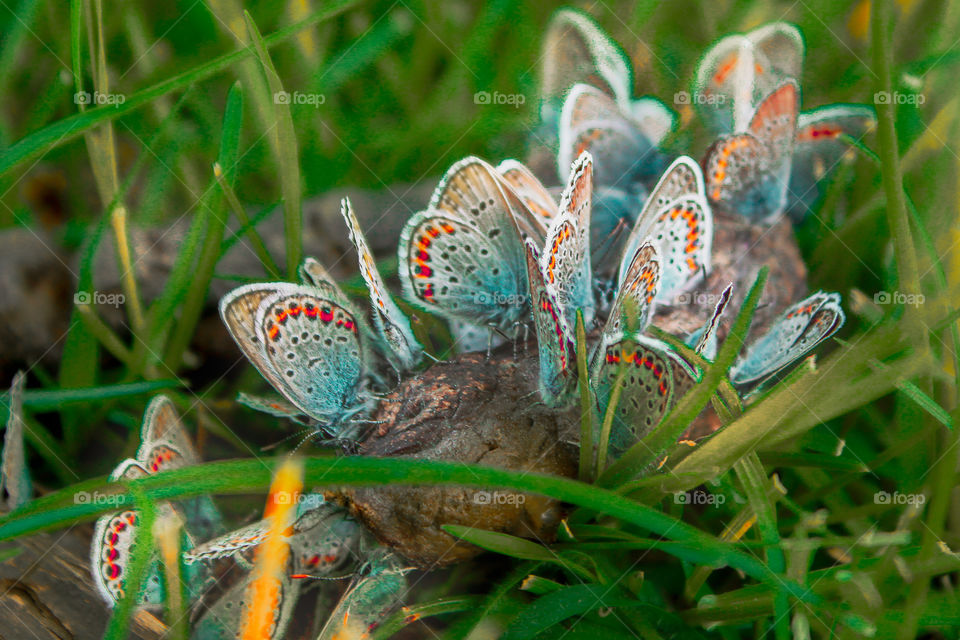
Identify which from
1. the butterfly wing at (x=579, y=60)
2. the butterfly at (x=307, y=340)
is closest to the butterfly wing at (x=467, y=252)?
the butterfly at (x=307, y=340)

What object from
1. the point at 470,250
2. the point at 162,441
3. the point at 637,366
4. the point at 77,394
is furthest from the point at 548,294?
the point at 77,394

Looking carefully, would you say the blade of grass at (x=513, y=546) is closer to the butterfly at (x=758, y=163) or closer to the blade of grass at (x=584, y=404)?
the blade of grass at (x=584, y=404)

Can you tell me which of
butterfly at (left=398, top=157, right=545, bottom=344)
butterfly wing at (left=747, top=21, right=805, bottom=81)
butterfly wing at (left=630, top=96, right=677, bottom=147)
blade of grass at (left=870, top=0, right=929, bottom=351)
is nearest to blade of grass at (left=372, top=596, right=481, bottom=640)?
butterfly at (left=398, top=157, right=545, bottom=344)

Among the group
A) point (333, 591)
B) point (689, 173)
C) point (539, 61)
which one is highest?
point (539, 61)

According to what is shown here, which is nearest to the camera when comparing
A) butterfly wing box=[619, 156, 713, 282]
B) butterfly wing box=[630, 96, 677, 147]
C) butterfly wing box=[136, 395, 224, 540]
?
butterfly wing box=[136, 395, 224, 540]

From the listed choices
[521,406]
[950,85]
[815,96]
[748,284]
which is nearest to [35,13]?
[521,406]

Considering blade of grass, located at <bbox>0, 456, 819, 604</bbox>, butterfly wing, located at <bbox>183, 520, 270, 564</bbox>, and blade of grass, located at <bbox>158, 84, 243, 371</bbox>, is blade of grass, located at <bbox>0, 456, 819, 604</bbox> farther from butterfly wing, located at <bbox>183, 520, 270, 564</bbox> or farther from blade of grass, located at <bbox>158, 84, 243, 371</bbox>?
blade of grass, located at <bbox>158, 84, 243, 371</bbox>

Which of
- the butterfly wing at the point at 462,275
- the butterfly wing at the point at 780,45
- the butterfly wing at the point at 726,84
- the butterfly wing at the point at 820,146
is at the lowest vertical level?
the butterfly wing at the point at 462,275

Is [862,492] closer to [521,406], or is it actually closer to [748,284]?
[748,284]
